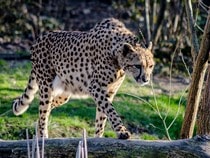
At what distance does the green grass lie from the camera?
Result: 8016 mm

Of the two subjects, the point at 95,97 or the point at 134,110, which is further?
the point at 134,110

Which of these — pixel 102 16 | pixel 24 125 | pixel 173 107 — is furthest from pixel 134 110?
pixel 102 16

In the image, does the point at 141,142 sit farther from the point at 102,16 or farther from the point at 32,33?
the point at 102,16

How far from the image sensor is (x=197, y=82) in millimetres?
5980

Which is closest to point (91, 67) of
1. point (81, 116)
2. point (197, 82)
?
point (197, 82)

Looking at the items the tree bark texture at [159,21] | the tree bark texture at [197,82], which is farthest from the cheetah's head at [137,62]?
the tree bark texture at [159,21]

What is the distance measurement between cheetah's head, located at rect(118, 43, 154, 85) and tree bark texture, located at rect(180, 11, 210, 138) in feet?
1.89

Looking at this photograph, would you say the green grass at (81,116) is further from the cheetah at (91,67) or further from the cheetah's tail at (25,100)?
the cheetah at (91,67)

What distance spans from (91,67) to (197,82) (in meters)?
1.38

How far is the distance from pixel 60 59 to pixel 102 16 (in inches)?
296

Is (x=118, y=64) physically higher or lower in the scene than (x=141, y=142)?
higher

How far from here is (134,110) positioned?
9.20 m

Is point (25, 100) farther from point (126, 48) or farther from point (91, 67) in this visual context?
point (126, 48)

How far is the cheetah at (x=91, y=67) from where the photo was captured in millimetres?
6574
